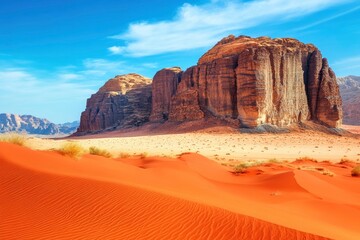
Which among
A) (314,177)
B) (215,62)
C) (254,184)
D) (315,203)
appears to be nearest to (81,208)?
(315,203)

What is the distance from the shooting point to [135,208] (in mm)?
6738

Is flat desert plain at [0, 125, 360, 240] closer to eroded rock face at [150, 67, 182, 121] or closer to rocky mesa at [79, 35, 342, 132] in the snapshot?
rocky mesa at [79, 35, 342, 132]

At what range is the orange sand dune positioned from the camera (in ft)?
18.6

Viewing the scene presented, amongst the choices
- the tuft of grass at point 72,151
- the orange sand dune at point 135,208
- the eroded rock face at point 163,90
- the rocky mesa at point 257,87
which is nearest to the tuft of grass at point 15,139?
the tuft of grass at point 72,151

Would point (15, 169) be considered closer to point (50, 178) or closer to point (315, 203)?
point (50, 178)

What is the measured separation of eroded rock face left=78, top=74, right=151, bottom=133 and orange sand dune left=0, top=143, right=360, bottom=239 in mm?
60150

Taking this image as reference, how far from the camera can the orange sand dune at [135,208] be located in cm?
568

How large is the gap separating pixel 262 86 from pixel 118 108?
135 ft

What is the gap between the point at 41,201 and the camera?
6.91 meters

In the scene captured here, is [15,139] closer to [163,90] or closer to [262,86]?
[262,86]

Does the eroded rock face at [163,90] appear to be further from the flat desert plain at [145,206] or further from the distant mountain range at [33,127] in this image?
the distant mountain range at [33,127]

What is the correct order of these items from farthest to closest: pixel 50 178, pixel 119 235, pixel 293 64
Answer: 1. pixel 293 64
2. pixel 50 178
3. pixel 119 235

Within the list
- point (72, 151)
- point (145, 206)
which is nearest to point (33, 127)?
point (72, 151)

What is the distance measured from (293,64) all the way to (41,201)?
52836 millimetres
